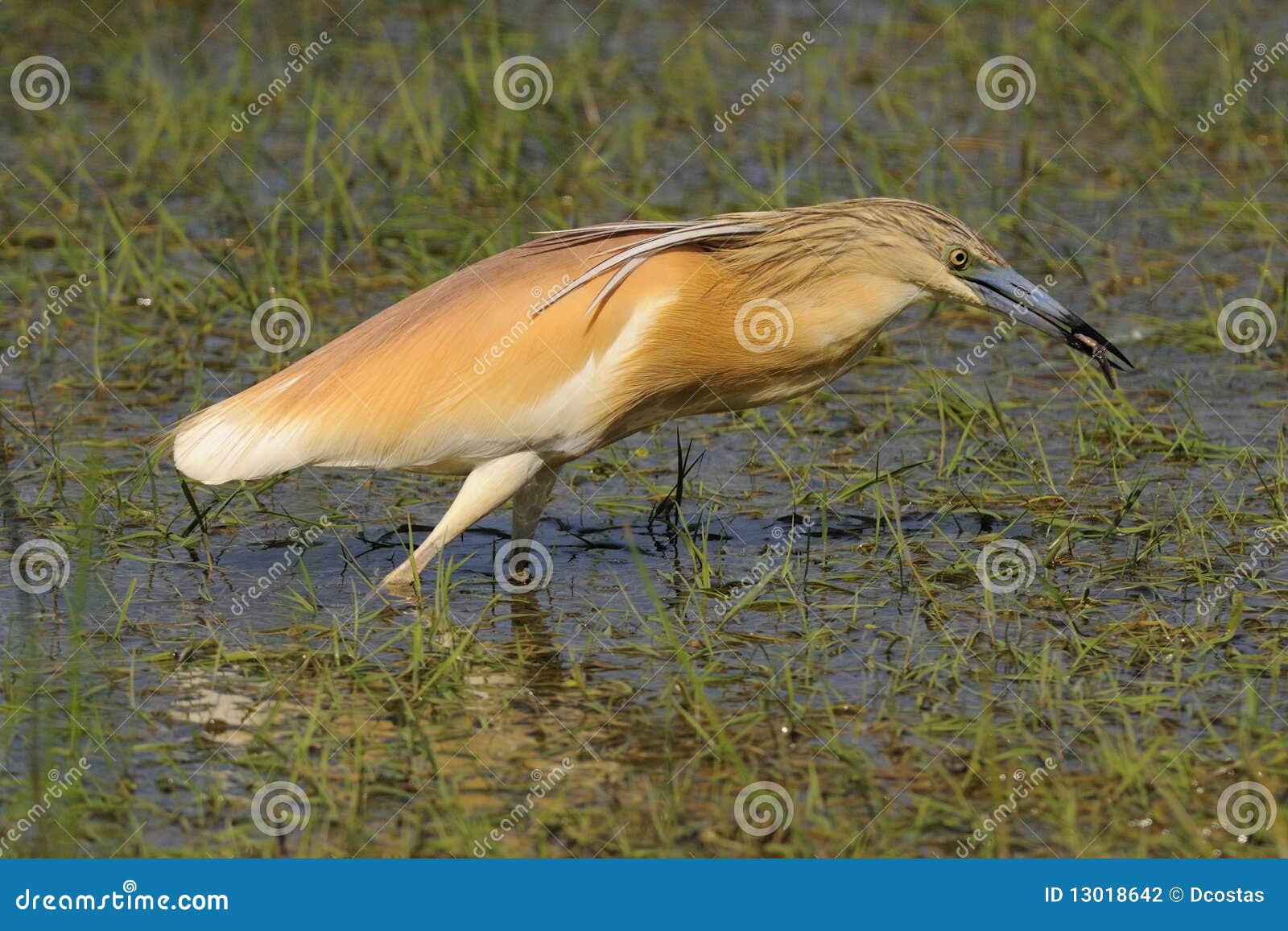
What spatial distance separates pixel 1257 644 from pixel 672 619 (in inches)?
63.6

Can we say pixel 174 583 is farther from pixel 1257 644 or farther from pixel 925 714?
pixel 1257 644

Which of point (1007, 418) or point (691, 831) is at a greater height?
Result: point (1007, 418)

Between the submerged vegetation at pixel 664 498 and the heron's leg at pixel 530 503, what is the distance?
0.69ft

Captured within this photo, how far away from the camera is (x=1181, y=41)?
41.6 ft

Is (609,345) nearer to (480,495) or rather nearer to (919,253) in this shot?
(480,495)

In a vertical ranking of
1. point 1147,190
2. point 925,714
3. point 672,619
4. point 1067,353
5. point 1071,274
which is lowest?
point 925,714

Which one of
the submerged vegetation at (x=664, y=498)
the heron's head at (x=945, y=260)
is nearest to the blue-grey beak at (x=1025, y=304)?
the heron's head at (x=945, y=260)

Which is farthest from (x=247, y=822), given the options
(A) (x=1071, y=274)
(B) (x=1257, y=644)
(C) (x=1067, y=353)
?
(A) (x=1071, y=274)

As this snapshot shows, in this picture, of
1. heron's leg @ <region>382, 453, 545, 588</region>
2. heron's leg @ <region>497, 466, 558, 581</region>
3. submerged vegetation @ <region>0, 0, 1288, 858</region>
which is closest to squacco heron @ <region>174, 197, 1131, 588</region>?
heron's leg @ <region>382, 453, 545, 588</region>

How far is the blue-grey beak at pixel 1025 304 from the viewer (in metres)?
5.89

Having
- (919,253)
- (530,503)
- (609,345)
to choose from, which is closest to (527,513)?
(530,503)

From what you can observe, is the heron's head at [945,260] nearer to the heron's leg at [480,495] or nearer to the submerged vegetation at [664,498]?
the submerged vegetation at [664,498]

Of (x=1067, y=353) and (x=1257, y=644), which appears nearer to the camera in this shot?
(x=1257, y=644)

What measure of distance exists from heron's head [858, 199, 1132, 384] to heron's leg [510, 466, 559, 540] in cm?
122
